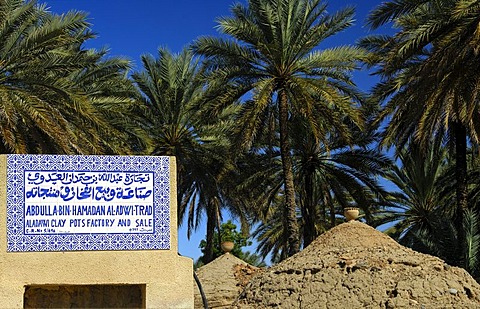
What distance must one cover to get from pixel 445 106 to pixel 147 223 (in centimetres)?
935

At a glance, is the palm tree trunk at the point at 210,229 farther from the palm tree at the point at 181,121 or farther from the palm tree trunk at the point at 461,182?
the palm tree trunk at the point at 461,182

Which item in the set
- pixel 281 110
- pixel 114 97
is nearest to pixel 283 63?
pixel 281 110

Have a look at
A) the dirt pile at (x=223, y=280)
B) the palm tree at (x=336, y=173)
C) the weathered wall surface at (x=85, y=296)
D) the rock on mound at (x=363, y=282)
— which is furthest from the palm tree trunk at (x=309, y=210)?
the weathered wall surface at (x=85, y=296)

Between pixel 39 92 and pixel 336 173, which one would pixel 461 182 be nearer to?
pixel 336 173

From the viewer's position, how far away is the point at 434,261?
14.4 m

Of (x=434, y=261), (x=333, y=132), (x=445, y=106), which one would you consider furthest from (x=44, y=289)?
(x=333, y=132)

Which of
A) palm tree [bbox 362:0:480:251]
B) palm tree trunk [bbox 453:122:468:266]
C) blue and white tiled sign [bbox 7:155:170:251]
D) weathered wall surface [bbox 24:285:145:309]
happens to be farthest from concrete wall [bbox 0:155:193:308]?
palm tree trunk [bbox 453:122:468:266]

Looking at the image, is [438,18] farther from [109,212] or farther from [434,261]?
[109,212]

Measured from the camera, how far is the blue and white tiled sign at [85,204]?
11180 millimetres

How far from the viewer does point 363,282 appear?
45.4ft

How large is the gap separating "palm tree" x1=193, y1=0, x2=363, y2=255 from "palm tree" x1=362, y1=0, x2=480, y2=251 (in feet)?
4.31

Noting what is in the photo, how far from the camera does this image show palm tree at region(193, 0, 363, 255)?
20.9 metres

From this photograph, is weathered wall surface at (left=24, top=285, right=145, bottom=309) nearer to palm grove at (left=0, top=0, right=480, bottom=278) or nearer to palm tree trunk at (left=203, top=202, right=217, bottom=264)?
palm grove at (left=0, top=0, right=480, bottom=278)

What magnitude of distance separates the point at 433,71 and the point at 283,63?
16.9ft
